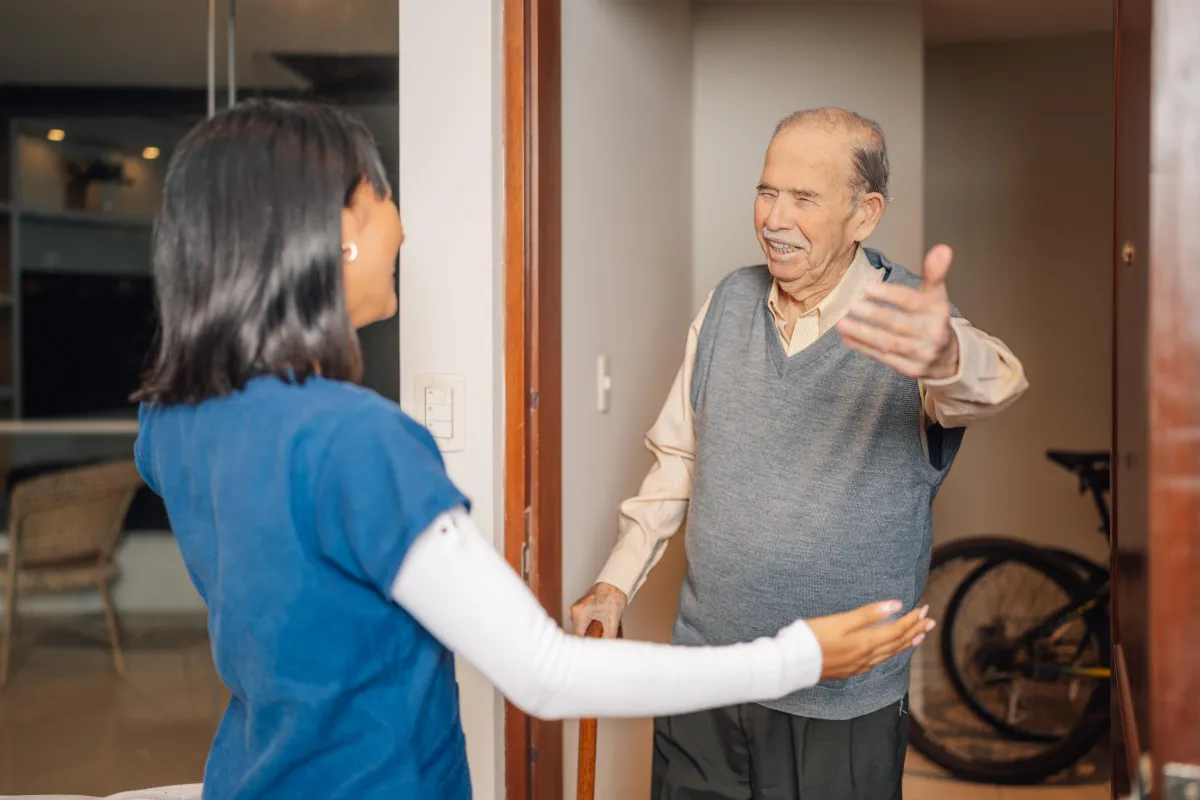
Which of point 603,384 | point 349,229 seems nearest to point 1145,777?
point 349,229

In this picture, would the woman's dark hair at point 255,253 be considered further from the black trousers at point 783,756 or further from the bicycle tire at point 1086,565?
the bicycle tire at point 1086,565

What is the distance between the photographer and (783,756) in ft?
5.33

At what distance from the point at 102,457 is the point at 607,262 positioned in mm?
1712

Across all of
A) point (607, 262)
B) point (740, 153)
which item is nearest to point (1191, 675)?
point (607, 262)

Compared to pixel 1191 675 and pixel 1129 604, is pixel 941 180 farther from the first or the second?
pixel 1191 675

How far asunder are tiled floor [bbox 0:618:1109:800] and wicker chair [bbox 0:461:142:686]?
6 centimetres

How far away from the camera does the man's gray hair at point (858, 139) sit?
5.35ft

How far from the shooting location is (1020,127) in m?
3.82

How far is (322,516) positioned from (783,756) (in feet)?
3.39

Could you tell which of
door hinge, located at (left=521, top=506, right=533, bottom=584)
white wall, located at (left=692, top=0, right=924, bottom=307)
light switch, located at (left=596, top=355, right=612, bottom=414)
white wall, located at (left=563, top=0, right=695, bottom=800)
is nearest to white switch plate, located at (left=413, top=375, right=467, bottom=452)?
door hinge, located at (left=521, top=506, right=533, bottom=584)

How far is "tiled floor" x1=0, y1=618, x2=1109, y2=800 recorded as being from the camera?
2.87 metres

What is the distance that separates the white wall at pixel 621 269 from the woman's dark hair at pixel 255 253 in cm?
100

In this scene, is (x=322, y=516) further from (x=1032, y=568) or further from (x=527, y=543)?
(x=1032, y=568)

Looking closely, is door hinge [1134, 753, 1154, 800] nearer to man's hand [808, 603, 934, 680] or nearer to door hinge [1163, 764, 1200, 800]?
door hinge [1163, 764, 1200, 800]
